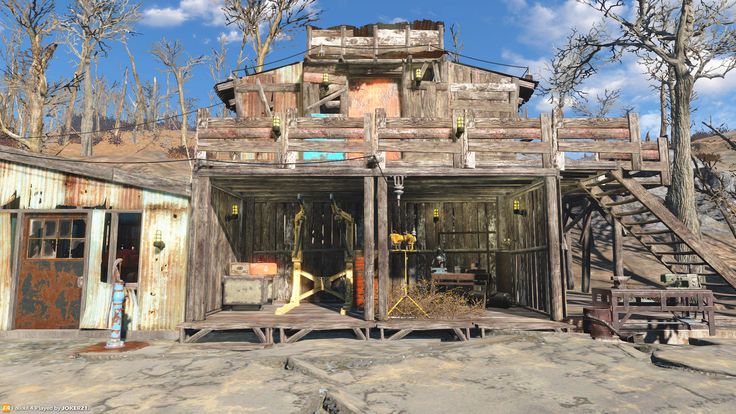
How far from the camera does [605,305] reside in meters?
9.20

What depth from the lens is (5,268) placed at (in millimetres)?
9648

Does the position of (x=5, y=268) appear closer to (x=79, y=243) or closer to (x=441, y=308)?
(x=79, y=243)

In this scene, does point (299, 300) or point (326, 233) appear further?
point (326, 233)

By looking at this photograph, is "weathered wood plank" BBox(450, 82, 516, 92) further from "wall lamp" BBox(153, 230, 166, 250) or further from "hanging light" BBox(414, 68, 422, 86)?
"wall lamp" BBox(153, 230, 166, 250)

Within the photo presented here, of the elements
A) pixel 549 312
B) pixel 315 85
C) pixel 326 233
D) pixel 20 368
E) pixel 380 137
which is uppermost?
pixel 315 85

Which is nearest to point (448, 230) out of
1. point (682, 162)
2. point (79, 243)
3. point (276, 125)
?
point (276, 125)

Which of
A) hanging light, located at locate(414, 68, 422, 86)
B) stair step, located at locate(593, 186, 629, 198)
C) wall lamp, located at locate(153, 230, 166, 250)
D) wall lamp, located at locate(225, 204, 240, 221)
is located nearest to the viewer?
wall lamp, located at locate(153, 230, 166, 250)

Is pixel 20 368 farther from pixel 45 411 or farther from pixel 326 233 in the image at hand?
pixel 326 233

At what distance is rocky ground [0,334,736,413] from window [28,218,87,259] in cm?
217

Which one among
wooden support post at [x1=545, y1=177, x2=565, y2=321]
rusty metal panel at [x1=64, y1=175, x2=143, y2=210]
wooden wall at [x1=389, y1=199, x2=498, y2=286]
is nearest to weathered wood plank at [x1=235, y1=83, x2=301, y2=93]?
wooden wall at [x1=389, y1=199, x2=498, y2=286]

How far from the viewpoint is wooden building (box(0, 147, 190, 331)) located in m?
9.52

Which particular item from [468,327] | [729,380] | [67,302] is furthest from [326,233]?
[729,380]

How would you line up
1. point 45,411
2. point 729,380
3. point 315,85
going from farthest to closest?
point 315,85 → point 729,380 → point 45,411

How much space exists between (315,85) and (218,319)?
829 centimetres
